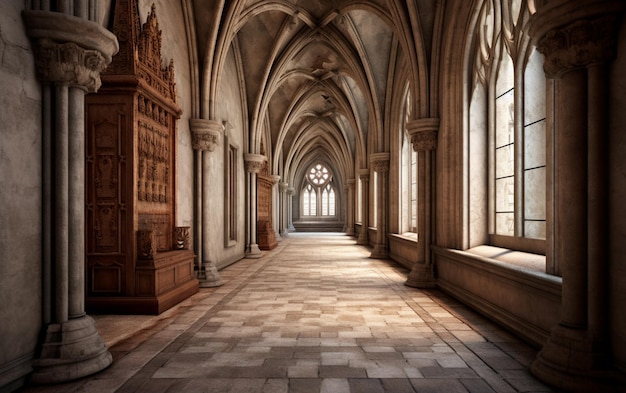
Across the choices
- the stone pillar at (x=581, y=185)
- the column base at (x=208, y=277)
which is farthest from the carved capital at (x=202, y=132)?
the stone pillar at (x=581, y=185)

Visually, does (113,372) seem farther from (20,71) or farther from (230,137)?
(230,137)

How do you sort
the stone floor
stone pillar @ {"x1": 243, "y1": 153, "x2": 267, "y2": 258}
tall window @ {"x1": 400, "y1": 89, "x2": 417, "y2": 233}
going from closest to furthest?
the stone floor → tall window @ {"x1": 400, "y1": 89, "x2": 417, "y2": 233} → stone pillar @ {"x1": 243, "y1": 153, "x2": 267, "y2": 258}

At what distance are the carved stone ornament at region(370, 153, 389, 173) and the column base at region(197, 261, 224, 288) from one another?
22.4 ft

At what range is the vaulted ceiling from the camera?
8320 millimetres

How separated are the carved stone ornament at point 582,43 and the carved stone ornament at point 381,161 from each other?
31.4ft

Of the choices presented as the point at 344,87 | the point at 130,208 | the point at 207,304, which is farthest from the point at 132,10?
the point at 344,87

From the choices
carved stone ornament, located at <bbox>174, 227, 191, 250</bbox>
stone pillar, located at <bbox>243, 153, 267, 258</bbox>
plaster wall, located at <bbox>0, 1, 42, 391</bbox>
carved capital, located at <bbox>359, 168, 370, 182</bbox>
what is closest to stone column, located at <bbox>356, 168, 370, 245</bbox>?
carved capital, located at <bbox>359, 168, 370, 182</bbox>

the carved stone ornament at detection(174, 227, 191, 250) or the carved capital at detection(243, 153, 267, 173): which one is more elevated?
the carved capital at detection(243, 153, 267, 173)

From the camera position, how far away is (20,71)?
3381 mm

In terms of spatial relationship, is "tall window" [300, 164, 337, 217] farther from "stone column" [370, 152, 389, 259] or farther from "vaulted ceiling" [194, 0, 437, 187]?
"stone column" [370, 152, 389, 259]

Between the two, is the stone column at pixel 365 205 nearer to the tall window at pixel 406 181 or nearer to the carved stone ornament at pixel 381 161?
the carved stone ornament at pixel 381 161

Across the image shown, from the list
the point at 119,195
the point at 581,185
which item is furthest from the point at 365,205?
the point at 581,185

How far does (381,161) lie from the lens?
1317 centimetres

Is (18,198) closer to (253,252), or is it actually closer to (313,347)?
(313,347)
